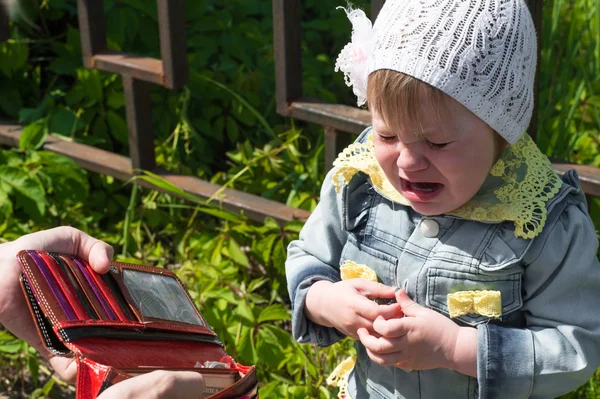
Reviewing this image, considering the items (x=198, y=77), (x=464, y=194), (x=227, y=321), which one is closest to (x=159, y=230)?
(x=198, y=77)

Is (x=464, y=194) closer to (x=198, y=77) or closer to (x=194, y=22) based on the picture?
(x=198, y=77)

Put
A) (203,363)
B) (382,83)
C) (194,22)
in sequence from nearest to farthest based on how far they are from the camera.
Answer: (382,83)
(203,363)
(194,22)

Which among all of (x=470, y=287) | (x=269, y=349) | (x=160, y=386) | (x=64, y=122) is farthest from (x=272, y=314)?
(x=64, y=122)

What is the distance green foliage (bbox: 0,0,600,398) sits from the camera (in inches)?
101

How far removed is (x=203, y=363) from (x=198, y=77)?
1.78 meters

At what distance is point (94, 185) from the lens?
3.30 m

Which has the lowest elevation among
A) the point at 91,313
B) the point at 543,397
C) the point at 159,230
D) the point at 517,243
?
the point at 159,230

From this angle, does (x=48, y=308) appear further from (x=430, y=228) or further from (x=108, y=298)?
(x=430, y=228)

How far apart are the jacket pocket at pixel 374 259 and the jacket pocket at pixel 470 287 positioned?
0.09 metres

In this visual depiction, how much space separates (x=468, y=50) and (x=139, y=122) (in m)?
1.73

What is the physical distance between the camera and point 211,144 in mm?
3381

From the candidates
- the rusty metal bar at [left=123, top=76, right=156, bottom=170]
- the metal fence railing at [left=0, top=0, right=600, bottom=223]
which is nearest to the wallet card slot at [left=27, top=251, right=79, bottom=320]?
the metal fence railing at [left=0, top=0, right=600, bottom=223]

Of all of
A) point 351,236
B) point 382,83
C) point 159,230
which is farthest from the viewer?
point 159,230

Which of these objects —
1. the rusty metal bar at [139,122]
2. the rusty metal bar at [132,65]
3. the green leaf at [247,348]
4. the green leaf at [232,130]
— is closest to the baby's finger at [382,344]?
the green leaf at [247,348]
